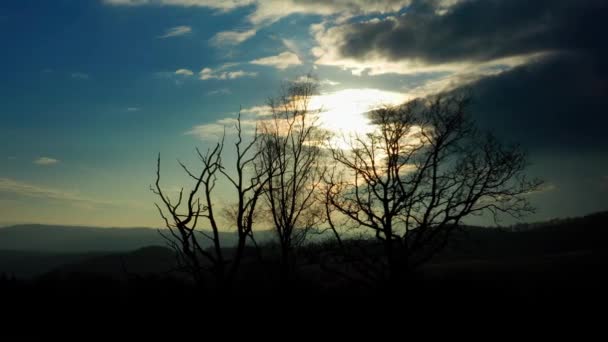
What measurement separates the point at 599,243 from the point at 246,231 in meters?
45.8

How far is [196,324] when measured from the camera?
1859 centimetres

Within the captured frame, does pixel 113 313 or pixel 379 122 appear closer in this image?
pixel 379 122

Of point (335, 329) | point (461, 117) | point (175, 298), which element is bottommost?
point (335, 329)

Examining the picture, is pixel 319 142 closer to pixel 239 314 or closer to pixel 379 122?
pixel 379 122

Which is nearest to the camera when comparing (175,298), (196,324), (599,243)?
(196,324)

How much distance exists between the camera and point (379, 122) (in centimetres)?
2034

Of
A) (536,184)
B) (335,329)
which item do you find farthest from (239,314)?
(536,184)

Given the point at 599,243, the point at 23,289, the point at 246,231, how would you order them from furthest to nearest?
1. the point at 599,243
2. the point at 23,289
3. the point at 246,231

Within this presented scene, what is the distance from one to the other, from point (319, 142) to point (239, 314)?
1187 cm

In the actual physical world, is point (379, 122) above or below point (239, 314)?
above

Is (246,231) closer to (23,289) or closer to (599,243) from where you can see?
(23,289)

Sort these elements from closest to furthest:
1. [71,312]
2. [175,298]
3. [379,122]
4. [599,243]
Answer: [379,122] < [175,298] < [71,312] < [599,243]

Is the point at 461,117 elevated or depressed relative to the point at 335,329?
elevated

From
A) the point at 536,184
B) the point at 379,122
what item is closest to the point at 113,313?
the point at 379,122
